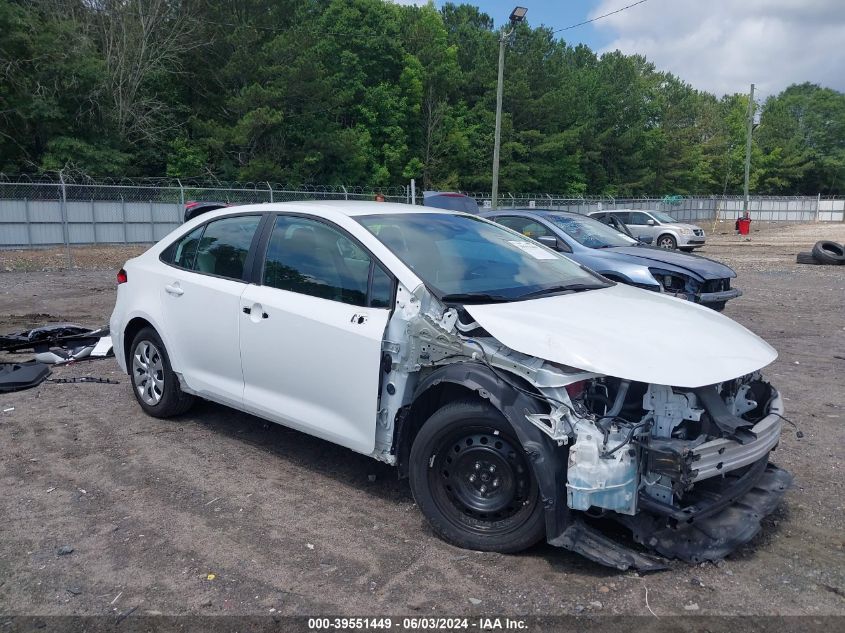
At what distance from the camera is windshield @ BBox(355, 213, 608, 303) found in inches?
161

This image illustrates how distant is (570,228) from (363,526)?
7631 millimetres

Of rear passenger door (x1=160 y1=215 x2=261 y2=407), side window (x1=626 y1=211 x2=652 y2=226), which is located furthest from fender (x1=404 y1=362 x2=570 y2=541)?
side window (x1=626 y1=211 x2=652 y2=226)

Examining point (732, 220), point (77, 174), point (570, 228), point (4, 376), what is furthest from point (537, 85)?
point (4, 376)

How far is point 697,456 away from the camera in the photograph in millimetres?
3166

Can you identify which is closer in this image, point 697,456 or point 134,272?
point 697,456

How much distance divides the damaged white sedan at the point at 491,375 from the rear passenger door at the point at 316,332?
1 cm

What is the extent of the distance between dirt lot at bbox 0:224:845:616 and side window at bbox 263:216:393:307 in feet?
4.07

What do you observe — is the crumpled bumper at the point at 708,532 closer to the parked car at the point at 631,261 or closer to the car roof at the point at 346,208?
the car roof at the point at 346,208

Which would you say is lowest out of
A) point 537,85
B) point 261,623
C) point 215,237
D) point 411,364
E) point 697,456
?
point 261,623

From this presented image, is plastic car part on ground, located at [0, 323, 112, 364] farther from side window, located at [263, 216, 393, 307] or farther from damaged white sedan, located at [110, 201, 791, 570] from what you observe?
side window, located at [263, 216, 393, 307]

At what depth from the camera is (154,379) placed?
5645 millimetres

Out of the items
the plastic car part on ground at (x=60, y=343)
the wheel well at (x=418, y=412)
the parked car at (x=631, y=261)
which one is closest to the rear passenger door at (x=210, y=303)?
the wheel well at (x=418, y=412)

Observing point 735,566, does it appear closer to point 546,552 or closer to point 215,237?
point 546,552

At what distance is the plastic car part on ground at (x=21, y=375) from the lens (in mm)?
6559
